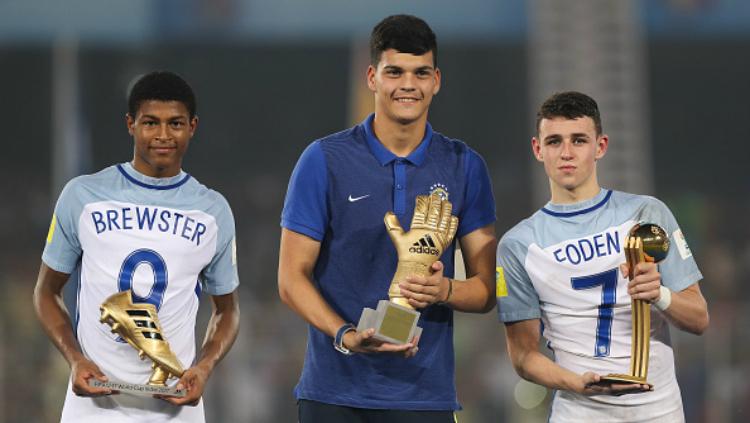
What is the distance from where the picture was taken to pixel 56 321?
390 cm

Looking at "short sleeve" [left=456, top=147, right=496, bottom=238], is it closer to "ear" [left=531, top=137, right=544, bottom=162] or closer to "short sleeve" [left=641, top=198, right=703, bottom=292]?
"ear" [left=531, top=137, right=544, bottom=162]

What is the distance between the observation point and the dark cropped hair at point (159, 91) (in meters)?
3.92

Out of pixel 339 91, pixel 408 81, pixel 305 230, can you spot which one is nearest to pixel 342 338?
pixel 305 230

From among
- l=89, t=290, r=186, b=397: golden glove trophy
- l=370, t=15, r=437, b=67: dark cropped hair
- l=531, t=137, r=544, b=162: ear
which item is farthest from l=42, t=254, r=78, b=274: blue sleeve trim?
l=531, t=137, r=544, b=162: ear

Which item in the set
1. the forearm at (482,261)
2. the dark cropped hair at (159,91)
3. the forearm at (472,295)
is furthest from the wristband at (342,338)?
the dark cropped hair at (159,91)

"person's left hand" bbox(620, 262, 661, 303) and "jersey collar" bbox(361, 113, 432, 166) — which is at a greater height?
"jersey collar" bbox(361, 113, 432, 166)

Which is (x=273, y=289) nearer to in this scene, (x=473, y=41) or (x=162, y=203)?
(x=473, y=41)

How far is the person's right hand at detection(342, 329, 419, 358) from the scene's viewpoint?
11.3 feet

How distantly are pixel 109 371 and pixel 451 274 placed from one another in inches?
41.6

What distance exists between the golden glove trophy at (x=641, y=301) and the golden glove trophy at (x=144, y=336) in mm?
1230

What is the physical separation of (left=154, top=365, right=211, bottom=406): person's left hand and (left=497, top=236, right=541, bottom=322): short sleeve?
3.06ft

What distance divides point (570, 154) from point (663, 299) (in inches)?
20.8

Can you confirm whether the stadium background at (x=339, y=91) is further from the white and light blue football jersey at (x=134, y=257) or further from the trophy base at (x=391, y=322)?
the trophy base at (x=391, y=322)

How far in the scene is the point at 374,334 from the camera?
3.43 m
